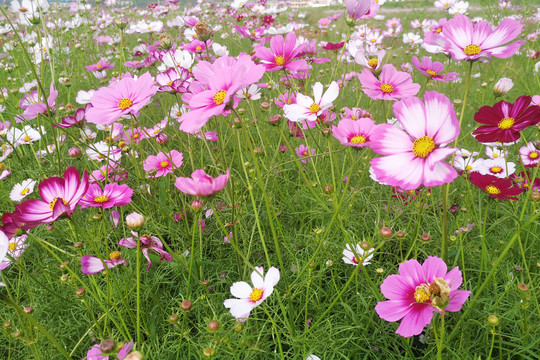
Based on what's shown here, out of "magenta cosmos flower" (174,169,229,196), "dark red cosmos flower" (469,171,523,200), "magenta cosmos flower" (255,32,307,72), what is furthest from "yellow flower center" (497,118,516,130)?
"magenta cosmos flower" (174,169,229,196)

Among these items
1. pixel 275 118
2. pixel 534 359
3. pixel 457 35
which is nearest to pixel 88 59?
pixel 275 118

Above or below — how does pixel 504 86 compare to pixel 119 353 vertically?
above

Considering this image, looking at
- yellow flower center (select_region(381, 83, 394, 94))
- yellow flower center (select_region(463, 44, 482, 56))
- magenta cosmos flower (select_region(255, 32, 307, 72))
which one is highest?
yellow flower center (select_region(463, 44, 482, 56))

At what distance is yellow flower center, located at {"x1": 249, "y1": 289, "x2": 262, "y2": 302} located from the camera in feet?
2.02

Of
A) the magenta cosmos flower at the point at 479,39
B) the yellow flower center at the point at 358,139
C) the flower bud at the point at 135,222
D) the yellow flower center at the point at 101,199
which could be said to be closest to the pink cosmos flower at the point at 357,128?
the yellow flower center at the point at 358,139

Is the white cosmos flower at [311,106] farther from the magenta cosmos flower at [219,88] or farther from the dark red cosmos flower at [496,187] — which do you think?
the dark red cosmos flower at [496,187]

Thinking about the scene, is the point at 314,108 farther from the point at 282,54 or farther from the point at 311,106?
the point at 282,54

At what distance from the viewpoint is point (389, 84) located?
0.80 metres

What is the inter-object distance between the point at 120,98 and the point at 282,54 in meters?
0.44

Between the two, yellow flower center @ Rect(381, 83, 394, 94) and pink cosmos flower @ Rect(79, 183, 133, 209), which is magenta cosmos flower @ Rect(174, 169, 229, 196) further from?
yellow flower center @ Rect(381, 83, 394, 94)

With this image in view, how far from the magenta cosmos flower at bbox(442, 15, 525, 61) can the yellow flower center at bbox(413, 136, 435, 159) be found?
A: 0.18 m

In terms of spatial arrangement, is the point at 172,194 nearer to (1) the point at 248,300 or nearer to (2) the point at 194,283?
(2) the point at 194,283

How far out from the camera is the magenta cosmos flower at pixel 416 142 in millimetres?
478

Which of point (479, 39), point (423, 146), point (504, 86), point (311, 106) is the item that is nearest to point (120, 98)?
point (311, 106)
